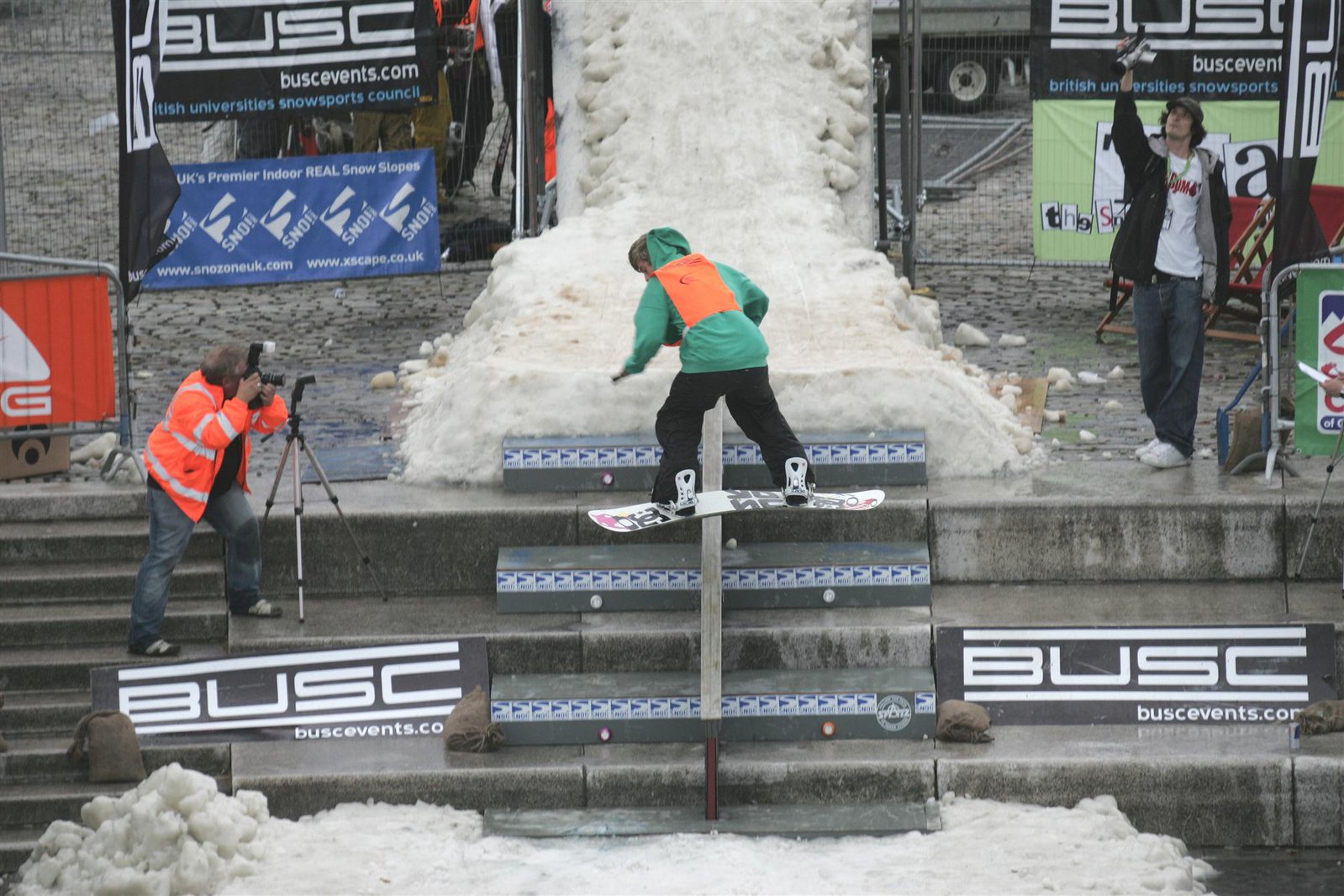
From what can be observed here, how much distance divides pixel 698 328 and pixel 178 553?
2.72 meters

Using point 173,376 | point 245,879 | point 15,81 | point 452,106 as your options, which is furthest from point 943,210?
point 245,879

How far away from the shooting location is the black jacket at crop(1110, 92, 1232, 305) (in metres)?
10.7

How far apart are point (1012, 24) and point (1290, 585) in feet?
33.3

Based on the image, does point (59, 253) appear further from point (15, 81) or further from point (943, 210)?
point (943, 210)

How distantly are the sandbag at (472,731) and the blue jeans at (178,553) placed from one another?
143 cm

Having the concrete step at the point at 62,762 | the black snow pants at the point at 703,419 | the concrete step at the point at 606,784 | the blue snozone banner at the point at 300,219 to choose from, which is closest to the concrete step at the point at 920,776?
the concrete step at the point at 606,784

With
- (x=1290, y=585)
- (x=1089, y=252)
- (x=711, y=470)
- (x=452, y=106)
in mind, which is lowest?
(x=1290, y=585)

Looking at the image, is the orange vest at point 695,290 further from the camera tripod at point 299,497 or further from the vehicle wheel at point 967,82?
the vehicle wheel at point 967,82

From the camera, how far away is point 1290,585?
1003 cm

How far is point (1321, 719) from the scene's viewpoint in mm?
8969

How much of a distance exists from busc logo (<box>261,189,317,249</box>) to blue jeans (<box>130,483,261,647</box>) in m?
4.31

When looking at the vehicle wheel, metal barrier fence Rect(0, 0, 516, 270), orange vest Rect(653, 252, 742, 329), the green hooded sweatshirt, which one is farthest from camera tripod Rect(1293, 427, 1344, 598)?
the vehicle wheel

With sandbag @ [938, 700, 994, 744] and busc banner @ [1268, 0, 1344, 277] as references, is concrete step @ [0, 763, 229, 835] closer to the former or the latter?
sandbag @ [938, 700, 994, 744]

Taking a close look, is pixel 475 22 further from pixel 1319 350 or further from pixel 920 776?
pixel 920 776
